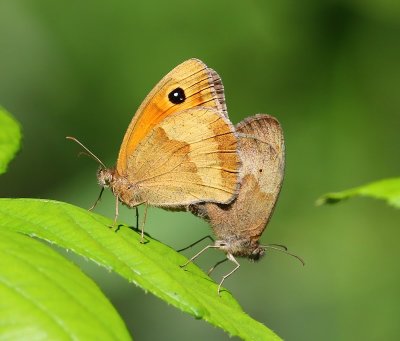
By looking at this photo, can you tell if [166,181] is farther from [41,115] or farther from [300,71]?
[41,115]

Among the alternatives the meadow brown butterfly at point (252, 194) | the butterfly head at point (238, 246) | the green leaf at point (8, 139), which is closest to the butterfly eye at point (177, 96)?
the meadow brown butterfly at point (252, 194)

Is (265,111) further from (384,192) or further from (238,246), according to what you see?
(384,192)

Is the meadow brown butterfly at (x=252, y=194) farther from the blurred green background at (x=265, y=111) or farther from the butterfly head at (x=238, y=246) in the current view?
the blurred green background at (x=265, y=111)

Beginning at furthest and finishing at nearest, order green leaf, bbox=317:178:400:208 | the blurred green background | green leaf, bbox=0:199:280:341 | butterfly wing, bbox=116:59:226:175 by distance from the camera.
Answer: the blurred green background → butterfly wing, bbox=116:59:226:175 → green leaf, bbox=0:199:280:341 → green leaf, bbox=317:178:400:208

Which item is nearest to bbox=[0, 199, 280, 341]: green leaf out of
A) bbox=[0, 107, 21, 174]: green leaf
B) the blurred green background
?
bbox=[0, 107, 21, 174]: green leaf

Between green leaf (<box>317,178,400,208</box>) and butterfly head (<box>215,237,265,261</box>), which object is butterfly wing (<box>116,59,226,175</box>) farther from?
green leaf (<box>317,178,400,208</box>)

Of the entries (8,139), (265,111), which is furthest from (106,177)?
(265,111)
